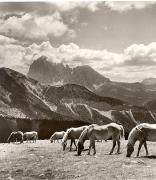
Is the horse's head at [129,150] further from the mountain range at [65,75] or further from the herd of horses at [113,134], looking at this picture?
the mountain range at [65,75]

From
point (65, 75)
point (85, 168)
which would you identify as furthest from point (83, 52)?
point (65, 75)

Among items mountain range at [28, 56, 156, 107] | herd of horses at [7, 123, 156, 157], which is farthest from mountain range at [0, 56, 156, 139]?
herd of horses at [7, 123, 156, 157]

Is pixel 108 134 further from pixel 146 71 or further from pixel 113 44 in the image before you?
pixel 146 71

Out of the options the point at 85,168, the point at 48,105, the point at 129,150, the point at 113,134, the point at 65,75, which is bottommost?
the point at 85,168

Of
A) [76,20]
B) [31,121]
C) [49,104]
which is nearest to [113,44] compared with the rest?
[76,20]

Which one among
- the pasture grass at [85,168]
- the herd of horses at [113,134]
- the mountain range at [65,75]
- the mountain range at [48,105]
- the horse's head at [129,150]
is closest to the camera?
the pasture grass at [85,168]

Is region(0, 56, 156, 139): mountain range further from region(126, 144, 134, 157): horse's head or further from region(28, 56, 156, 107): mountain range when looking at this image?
region(126, 144, 134, 157): horse's head

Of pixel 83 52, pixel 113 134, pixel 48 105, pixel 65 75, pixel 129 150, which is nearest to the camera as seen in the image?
pixel 129 150

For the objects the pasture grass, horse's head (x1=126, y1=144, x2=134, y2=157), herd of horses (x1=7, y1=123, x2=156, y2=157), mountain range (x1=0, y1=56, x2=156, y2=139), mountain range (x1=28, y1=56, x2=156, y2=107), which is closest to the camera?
the pasture grass


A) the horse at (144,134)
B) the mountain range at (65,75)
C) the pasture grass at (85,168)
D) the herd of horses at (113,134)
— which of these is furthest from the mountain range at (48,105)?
the pasture grass at (85,168)

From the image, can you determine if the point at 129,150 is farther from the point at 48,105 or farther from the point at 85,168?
the point at 48,105

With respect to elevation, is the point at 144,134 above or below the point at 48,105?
below

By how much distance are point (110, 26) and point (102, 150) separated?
26.4 ft

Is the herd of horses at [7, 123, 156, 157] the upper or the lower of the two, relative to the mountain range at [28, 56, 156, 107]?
lower
